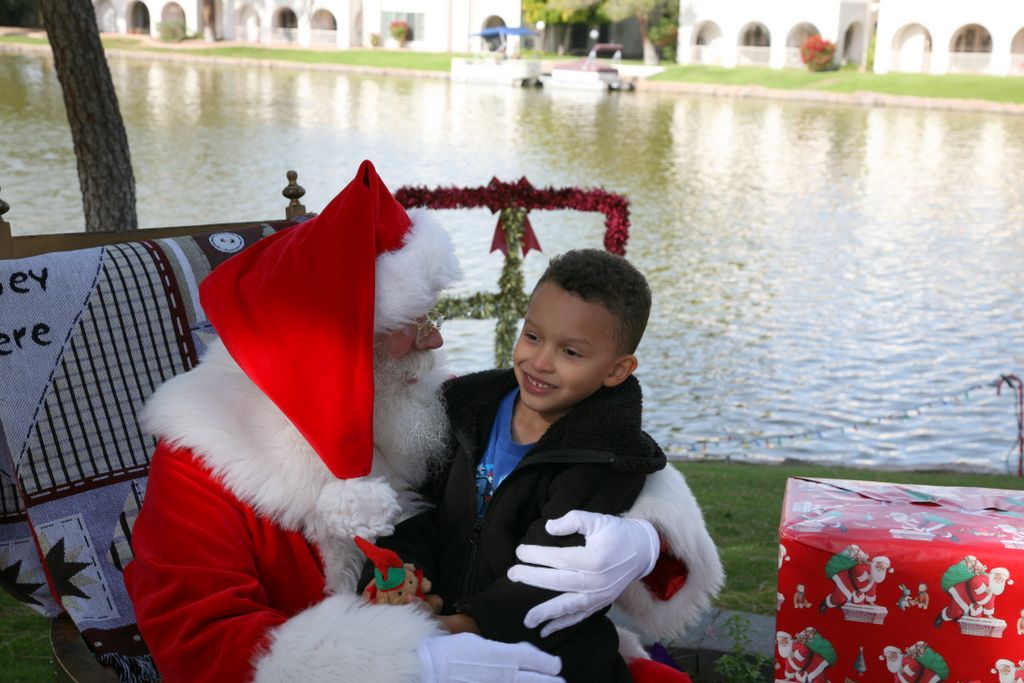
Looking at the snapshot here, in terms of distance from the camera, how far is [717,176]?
19.5 meters

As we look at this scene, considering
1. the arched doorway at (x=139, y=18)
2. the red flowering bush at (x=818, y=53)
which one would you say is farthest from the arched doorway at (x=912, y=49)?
the arched doorway at (x=139, y=18)

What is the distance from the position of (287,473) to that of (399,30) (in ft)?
161

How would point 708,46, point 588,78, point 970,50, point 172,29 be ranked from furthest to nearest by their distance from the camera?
point 708,46
point 172,29
point 970,50
point 588,78

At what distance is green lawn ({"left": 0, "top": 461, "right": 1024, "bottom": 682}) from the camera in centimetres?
331

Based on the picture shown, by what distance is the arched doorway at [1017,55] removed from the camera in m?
40.7

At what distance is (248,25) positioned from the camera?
50156 millimetres

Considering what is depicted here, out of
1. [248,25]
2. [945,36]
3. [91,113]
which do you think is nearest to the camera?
[91,113]

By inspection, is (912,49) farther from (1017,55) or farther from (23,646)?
(23,646)

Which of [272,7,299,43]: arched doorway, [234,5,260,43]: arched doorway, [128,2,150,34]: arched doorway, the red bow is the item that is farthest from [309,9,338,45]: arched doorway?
the red bow

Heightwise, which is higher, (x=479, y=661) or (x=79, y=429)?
(x=79, y=429)

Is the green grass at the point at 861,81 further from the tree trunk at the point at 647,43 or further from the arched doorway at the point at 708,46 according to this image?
the tree trunk at the point at 647,43

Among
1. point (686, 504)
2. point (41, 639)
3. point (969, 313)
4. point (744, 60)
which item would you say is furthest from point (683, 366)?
Answer: point (744, 60)

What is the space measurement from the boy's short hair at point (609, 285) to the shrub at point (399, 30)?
4881cm

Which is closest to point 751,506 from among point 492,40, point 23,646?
point 23,646
